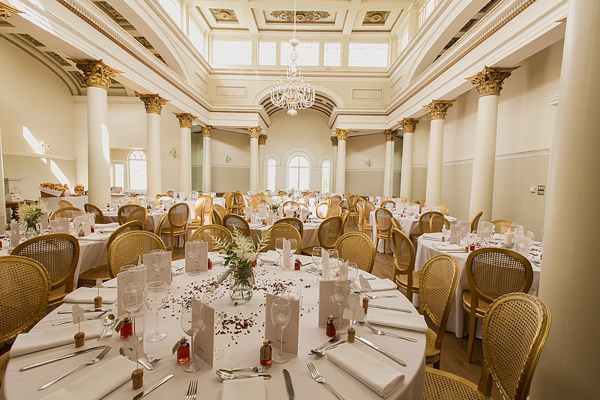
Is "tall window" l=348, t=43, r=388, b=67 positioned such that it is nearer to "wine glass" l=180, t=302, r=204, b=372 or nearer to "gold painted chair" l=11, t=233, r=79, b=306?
"gold painted chair" l=11, t=233, r=79, b=306

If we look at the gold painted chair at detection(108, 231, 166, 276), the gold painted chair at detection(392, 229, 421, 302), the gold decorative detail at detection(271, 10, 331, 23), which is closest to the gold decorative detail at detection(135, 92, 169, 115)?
the gold decorative detail at detection(271, 10, 331, 23)

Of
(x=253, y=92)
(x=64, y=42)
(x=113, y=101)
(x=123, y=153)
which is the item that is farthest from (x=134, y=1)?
(x=123, y=153)

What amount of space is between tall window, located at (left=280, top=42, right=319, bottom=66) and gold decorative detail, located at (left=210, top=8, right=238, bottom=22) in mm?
2529

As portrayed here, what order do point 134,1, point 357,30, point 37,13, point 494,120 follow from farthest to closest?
point 357,30 < point 134,1 < point 494,120 < point 37,13

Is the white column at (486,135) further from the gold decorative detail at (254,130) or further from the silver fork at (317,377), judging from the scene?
the gold decorative detail at (254,130)

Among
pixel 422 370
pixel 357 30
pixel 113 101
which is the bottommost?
pixel 422 370

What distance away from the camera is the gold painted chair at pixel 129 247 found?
2688mm

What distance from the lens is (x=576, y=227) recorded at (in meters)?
1.56

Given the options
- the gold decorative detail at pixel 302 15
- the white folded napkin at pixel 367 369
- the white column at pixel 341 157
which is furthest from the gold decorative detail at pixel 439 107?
the white folded napkin at pixel 367 369

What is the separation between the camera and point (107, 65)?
20.8 feet

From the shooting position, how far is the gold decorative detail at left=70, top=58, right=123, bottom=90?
20.2 feet

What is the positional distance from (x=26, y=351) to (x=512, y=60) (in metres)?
7.67

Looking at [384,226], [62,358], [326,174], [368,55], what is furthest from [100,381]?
[326,174]

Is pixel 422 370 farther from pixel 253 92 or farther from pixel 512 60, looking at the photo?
pixel 253 92
